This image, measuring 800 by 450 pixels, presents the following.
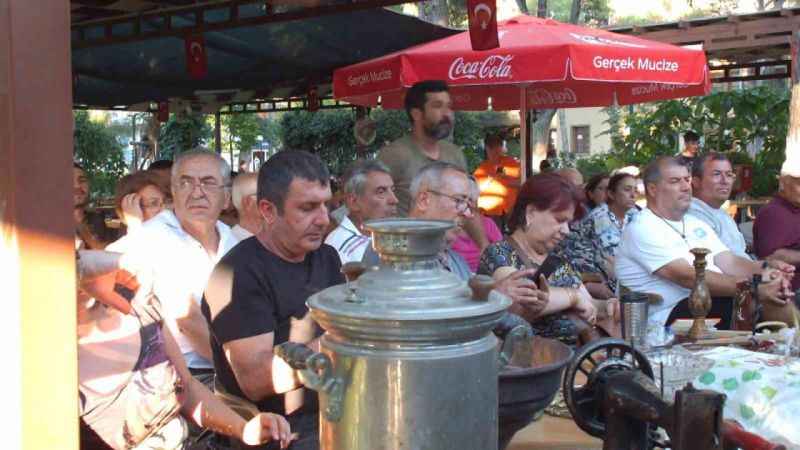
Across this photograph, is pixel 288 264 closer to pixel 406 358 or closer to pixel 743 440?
pixel 406 358

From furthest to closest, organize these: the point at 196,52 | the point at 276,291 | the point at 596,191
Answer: the point at 196,52 < the point at 596,191 < the point at 276,291

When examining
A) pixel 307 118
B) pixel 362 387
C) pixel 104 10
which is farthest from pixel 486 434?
pixel 307 118

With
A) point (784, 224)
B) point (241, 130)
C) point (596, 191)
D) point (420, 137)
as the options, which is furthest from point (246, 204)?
point (241, 130)

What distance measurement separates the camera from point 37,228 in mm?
1794

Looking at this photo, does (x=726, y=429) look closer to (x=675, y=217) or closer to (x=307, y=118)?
(x=675, y=217)

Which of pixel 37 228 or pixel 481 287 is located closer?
pixel 481 287

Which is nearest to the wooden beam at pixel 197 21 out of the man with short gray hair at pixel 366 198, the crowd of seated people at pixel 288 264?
the crowd of seated people at pixel 288 264

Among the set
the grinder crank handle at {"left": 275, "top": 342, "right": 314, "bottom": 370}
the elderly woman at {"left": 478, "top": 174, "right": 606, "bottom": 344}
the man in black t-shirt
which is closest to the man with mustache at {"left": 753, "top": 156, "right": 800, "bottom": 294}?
the elderly woman at {"left": 478, "top": 174, "right": 606, "bottom": 344}

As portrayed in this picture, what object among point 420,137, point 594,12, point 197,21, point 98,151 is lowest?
point 420,137

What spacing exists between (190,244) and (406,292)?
90.0 inches

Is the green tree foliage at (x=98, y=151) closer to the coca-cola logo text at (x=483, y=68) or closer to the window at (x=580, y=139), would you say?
the coca-cola logo text at (x=483, y=68)

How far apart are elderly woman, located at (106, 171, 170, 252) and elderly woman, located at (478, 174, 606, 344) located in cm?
177

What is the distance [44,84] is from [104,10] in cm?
737

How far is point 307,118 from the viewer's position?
2125cm
